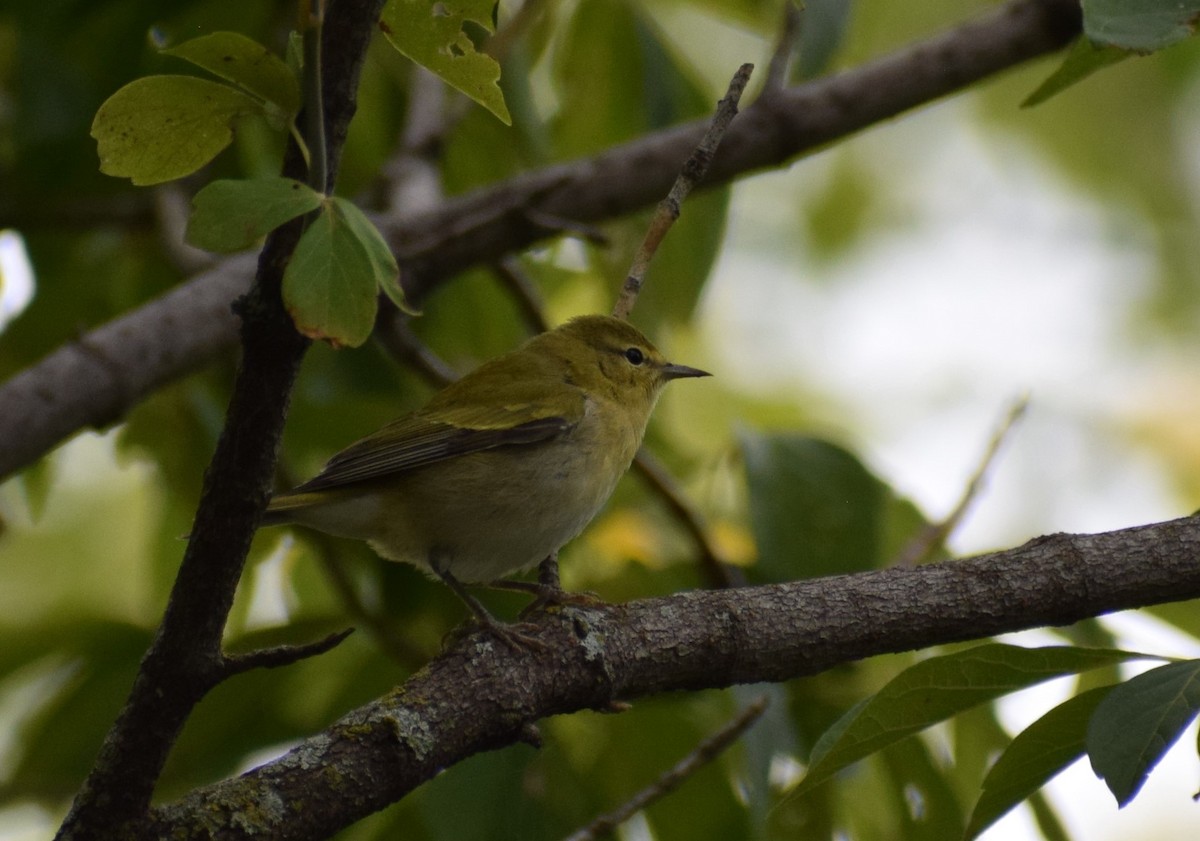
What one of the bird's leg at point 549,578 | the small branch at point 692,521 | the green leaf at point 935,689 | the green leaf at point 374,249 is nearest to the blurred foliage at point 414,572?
the small branch at point 692,521

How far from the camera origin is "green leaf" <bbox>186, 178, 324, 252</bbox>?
192 centimetres

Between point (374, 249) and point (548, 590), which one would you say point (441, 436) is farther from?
point (374, 249)

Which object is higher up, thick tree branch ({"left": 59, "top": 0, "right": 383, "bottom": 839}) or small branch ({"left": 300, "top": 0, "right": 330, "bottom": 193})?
small branch ({"left": 300, "top": 0, "right": 330, "bottom": 193})

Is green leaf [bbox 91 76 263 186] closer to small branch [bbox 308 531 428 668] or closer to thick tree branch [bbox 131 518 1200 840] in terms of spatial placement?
thick tree branch [bbox 131 518 1200 840]

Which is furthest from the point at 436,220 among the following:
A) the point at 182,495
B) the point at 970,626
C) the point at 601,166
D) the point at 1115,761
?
the point at 1115,761

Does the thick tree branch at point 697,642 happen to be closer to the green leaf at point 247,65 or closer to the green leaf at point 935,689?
the green leaf at point 935,689

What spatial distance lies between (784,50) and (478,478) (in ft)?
6.33

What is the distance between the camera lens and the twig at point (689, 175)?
9.59 ft

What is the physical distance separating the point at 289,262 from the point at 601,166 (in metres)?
3.02

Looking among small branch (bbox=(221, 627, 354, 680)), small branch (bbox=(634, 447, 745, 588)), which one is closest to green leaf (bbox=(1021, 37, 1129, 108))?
small branch (bbox=(221, 627, 354, 680))

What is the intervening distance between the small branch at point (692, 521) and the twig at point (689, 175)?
141 cm

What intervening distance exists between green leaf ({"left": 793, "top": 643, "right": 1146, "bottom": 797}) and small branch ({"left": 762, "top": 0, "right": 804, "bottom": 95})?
114 inches

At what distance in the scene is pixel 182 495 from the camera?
5113 millimetres

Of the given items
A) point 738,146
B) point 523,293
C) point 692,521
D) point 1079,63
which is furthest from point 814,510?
point 1079,63
